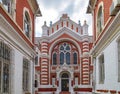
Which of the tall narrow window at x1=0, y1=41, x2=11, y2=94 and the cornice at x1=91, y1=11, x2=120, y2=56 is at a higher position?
the cornice at x1=91, y1=11, x2=120, y2=56

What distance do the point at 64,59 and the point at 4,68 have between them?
3115 cm

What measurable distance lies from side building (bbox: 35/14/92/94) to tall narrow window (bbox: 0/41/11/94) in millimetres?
28538

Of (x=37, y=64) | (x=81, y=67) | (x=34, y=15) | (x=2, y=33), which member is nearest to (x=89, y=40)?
(x=81, y=67)

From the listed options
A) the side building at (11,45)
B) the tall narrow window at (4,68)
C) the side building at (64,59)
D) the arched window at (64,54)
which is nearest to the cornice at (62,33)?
the side building at (64,59)

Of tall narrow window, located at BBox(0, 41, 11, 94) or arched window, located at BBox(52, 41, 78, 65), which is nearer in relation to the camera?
tall narrow window, located at BBox(0, 41, 11, 94)

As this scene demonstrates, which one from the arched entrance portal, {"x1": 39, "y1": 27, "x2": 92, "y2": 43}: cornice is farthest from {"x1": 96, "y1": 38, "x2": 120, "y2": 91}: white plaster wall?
the arched entrance portal

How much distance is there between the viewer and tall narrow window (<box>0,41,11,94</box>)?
1198cm

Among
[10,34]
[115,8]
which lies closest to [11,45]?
[10,34]

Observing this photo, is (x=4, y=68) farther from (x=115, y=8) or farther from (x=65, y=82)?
(x=65, y=82)

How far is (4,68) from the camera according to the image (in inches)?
500

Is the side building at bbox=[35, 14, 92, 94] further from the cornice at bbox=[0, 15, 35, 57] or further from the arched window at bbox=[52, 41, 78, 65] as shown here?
the cornice at bbox=[0, 15, 35, 57]

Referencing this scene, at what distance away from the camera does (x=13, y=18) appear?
1419 cm

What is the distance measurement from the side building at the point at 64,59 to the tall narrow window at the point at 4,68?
93.6ft

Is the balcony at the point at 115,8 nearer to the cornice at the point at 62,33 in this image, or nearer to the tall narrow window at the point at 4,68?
the tall narrow window at the point at 4,68
